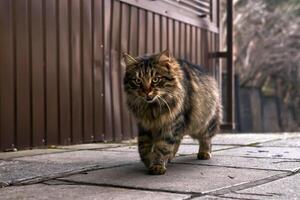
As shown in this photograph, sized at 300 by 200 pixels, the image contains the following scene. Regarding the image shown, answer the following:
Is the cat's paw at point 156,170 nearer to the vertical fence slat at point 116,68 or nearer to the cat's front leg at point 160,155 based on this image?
the cat's front leg at point 160,155

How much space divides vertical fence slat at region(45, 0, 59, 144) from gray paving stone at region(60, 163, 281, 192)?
6.71 ft

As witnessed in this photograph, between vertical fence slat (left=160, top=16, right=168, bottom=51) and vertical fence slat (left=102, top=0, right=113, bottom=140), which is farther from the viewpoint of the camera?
vertical fence slat (left=160, top=16, right=168, bottom=51)

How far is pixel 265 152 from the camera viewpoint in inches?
233

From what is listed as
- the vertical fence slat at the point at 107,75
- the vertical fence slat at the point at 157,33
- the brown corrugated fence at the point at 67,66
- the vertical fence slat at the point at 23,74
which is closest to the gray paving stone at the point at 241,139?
the brown corrugated fence at the point at 67,66

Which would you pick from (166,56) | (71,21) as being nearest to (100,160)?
(166,56)

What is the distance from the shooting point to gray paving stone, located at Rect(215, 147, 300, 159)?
558cm

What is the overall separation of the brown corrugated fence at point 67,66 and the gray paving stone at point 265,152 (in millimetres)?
2015

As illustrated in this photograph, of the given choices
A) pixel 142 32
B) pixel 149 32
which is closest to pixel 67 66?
pixel 142 32

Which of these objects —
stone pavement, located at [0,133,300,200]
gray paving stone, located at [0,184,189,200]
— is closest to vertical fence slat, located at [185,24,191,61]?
stone pavement, located at [0,133,300,200]

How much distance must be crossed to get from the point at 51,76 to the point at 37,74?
245 mm

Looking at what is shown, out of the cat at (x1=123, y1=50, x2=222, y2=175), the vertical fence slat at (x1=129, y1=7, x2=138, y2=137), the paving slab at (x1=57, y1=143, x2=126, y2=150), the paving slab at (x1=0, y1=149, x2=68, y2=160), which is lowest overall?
the paving slab at (x1=0, y1=149, x2=68, y2=160)

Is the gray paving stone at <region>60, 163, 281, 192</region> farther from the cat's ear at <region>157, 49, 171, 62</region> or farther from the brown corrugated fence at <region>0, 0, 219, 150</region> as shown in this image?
the brown corrugated fence at <region>0, 0, 219, 150</region>

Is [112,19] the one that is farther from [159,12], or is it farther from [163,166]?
[163,166]

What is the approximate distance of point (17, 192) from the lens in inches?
143
